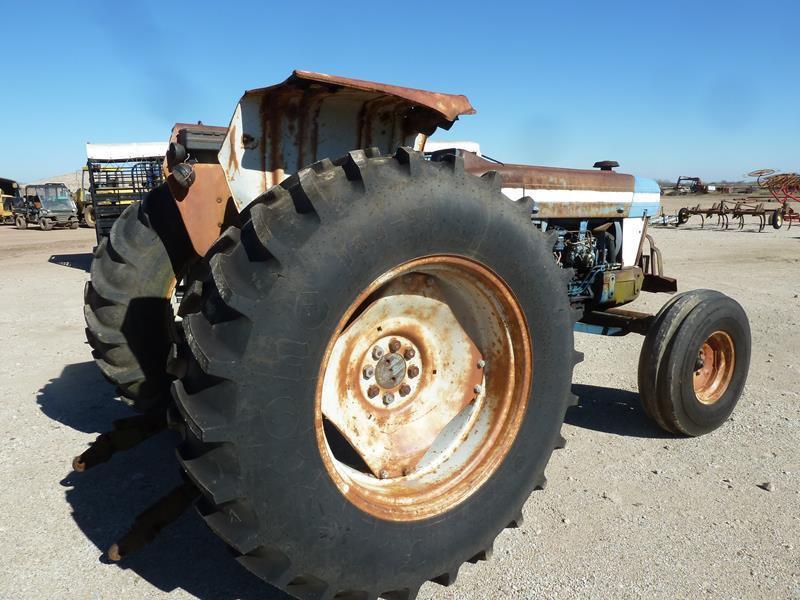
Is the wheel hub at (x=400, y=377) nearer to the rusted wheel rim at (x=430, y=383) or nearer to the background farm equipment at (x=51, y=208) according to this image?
the rusted wheel rim at (x=430, y=383)

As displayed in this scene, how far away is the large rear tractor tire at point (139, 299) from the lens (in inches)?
119

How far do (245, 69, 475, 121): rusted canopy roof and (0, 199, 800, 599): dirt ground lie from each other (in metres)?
1.79

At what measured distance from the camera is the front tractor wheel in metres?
1.61

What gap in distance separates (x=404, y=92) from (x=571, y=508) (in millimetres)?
2003

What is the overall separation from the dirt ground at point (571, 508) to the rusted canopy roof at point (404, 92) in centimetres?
179

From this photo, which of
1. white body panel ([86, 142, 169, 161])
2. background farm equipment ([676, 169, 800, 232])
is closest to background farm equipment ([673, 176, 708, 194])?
background farm equipment ([676, 169, 800, 232])

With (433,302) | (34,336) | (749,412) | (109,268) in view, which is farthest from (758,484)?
(34,336)

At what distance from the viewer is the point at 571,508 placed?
114 inches

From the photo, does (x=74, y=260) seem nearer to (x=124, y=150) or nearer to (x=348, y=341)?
(x=124, y=150)

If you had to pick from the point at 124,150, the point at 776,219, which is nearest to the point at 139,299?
the point at 124,150

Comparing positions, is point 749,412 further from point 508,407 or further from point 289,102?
point 289,102

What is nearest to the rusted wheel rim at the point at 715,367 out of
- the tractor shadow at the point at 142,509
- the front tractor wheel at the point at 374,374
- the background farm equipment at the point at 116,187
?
the front tractor wheel at the point at 374,374

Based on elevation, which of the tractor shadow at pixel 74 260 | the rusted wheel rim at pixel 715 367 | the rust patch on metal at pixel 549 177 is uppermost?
the rust patch on metal at pixel 549 177

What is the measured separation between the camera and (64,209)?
82.1 ft
